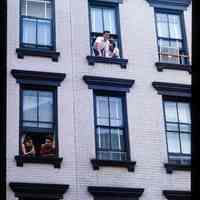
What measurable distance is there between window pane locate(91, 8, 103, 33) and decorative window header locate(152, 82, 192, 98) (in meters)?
2.92

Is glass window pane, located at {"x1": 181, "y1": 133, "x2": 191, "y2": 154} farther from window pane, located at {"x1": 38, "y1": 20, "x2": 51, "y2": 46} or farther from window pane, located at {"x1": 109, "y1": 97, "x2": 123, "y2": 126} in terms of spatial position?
window pane, located at {"x1": 38, "y1": 20, "x2": 51, "y2": 46}

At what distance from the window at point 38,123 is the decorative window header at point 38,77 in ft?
0.85

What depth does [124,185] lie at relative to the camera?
1828 centimetres

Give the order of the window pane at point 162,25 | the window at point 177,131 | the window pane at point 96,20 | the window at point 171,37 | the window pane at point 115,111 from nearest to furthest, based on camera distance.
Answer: the window pane at point 115,111 → the window at point 177,131 → the window pane at point 96,20 → the window at point 171,37 → the window pane at point 162,25

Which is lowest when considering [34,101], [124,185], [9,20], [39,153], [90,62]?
[124,185]

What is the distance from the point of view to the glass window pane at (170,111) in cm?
2000

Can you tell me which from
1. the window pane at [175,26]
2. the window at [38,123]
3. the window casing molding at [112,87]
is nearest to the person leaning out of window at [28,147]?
the window at [38,123]

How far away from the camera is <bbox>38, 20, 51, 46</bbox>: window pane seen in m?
20.0

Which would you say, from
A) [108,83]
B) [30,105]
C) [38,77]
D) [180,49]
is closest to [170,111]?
[108,83]

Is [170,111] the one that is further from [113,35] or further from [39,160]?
[39,160]

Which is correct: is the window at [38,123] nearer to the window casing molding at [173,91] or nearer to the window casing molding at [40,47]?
the window casing molding at [40,47]
